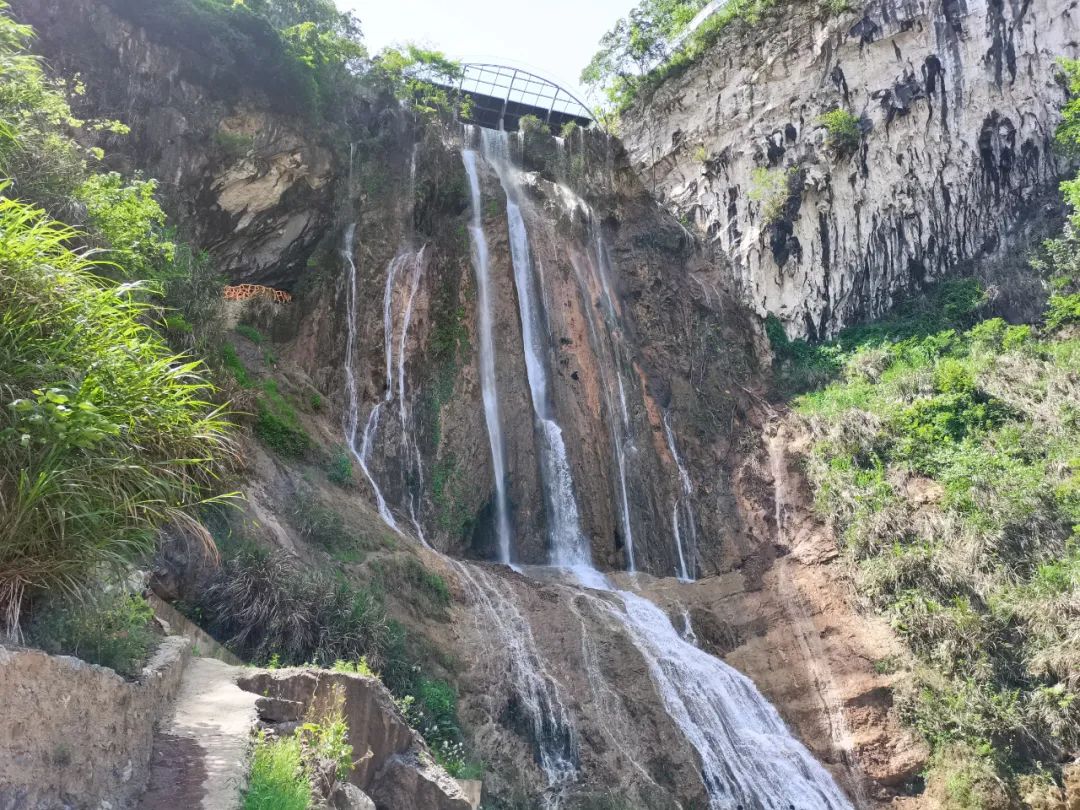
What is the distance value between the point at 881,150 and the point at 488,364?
17.2 metres

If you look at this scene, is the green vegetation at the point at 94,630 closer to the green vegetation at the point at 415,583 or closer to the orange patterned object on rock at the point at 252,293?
the green vegetation at the point at 415,583

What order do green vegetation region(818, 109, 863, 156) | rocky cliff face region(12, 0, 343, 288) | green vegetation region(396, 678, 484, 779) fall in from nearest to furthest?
green vegetation region(396, 678, 484, 779)
rocky cliff face region(12, 0, 343, 288)
green vegetation region(818, 109, 863, 156)

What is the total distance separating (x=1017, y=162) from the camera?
2705cm

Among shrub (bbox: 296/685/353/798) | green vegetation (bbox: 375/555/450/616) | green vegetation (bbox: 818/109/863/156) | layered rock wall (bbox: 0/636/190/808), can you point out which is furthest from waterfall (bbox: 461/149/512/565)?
layered rock wall (bbox: 0/636/190/808)

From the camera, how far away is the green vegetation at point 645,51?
3544 centimetres

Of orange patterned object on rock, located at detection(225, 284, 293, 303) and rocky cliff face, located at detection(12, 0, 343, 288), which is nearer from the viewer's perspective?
rocky cliff face, located at detection(12, 0, 343, 288)

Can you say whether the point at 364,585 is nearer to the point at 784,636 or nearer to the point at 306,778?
the point at 306,778

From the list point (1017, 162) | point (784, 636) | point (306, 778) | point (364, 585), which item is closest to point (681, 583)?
point (784, 636)

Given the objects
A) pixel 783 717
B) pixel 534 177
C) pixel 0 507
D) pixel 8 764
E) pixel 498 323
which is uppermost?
pixel 534 177

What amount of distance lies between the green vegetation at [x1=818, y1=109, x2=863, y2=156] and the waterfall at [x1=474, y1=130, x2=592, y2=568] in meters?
11.7

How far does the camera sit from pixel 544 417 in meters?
21.7

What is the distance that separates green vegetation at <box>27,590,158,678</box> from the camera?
17.0ft

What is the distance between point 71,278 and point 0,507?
182 cm

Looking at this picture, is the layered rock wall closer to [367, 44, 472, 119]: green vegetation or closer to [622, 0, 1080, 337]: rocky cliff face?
[367, 44, 472, 119]: green vegetation
